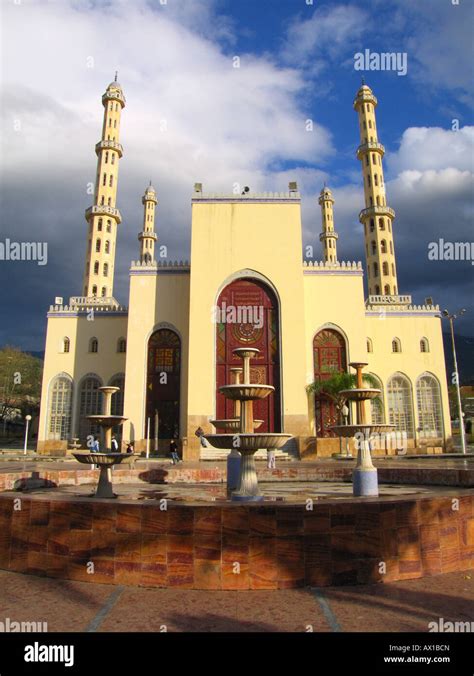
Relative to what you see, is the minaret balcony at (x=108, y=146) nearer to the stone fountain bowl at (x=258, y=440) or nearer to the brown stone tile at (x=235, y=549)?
the stone fountain bowl at (x=258, y=440)

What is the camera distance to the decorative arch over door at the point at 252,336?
2450 cm

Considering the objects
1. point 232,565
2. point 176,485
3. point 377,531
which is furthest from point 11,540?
point 176,485

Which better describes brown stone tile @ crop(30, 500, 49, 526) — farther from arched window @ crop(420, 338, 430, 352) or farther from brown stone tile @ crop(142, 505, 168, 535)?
arched window @ crop(420, 338, 430, 352)

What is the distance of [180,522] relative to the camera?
4.61 metres

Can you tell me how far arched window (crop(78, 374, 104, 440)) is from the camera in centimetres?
2792

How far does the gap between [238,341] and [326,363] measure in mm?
5092

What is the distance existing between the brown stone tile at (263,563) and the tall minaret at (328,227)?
41.9 m

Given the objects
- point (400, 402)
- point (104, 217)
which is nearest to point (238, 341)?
point (400, 402)

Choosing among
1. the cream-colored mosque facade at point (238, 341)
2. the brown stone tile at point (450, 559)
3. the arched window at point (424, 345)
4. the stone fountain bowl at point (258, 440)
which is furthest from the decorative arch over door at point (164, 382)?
the brown stone tile at point (450, 559)

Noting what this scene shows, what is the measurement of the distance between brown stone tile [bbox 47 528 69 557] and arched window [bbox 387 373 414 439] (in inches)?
1005

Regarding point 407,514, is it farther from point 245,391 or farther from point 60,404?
point 60,404

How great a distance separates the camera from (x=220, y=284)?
1003 inches

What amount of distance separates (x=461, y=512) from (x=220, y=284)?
21113 mm
